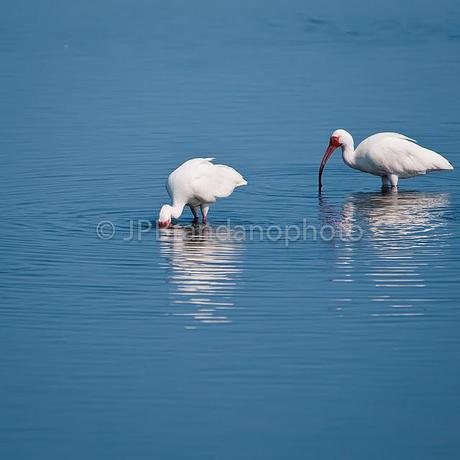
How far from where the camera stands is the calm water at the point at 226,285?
29.2ft

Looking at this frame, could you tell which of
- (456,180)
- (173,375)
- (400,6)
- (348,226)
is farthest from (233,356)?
(400,6)

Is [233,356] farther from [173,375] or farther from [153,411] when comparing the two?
[153,411]

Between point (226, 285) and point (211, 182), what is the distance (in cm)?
353

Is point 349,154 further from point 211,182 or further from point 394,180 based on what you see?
point 211,182

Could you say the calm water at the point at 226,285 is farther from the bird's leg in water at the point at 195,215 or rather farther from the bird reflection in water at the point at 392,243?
the bird's leg in water at the point at 195,215

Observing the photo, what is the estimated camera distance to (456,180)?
18.8 meters

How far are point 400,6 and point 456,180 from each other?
1516 inches

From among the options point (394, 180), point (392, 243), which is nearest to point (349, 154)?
point (394, 180)

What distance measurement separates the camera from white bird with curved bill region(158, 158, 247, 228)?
15.6 metres

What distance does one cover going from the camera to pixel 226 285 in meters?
12.4

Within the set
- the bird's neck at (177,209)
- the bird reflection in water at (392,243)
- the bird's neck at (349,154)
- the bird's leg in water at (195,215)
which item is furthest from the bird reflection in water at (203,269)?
the bird's neck at (349,154)

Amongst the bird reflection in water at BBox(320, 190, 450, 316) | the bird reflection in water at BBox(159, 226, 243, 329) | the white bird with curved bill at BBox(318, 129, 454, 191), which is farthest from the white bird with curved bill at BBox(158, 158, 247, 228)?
the white bird with curved bill at BBox(318, 129, 454, 191)

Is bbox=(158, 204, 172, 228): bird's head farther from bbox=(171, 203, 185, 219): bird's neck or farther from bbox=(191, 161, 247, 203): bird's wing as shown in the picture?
bbox=(191, 161, 247, 203): bird's wing

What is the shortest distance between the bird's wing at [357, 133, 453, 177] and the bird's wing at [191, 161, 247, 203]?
290 cm
